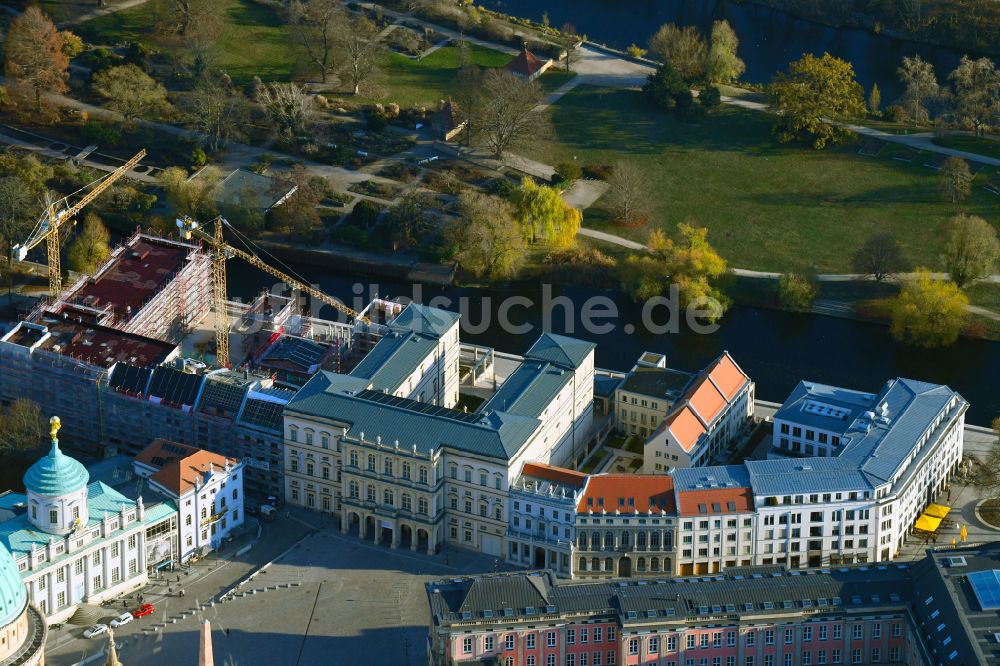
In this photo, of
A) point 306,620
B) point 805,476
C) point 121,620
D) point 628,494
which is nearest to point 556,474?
point 628,494

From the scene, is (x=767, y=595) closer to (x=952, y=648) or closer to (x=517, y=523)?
(x=952, y=648)

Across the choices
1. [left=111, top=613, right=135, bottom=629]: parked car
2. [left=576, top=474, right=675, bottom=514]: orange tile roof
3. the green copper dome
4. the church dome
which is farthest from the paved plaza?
the green copper dome

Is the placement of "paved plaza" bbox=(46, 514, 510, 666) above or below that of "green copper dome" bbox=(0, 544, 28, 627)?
below

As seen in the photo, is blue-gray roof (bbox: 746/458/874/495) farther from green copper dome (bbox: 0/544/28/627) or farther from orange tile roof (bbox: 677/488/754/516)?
green copper dome (bbox: 0/544/28/627)

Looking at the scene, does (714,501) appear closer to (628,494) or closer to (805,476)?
(628,494)

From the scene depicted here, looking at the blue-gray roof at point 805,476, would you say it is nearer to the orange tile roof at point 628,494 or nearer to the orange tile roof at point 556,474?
the orange tile roof at point 628,494
